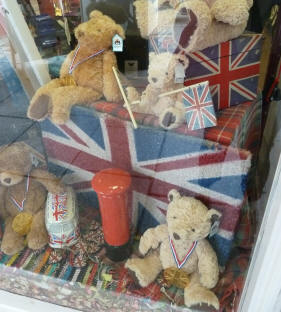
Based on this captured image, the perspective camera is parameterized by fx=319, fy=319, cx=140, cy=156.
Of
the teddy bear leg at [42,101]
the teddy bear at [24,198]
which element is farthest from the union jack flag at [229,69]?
the teddy bear at [24,198]

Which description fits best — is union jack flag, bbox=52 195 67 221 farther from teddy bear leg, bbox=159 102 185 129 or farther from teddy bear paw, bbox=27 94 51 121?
teddy bear leg, bbox=159 102 185 129

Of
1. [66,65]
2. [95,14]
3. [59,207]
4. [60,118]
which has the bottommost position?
[59,207]

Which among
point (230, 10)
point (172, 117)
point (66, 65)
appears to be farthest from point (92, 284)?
point (230, 10)

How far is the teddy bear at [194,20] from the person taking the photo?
62cm

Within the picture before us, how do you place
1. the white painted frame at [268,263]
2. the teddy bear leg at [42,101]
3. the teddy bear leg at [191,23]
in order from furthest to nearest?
the teddy bear leg at [42,101] → the teddy bear leg at [191,23] → the white painted frame at [268,263]

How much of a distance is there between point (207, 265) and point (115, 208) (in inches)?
9.9

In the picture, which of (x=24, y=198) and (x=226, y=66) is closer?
(x=226, y=66)

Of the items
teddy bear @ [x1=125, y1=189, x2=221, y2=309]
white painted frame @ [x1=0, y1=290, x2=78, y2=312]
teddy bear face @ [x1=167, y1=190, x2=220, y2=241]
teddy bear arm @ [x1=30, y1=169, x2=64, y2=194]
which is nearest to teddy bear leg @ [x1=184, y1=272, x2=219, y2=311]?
teddy bear @ [x1=125, y1=189, x2=221, y2=309]

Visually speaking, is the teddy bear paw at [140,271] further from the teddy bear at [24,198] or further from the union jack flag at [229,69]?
the union jack flag at [229,69]

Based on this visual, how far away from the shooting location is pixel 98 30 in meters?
0.78

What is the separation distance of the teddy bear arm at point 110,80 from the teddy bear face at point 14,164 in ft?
0.92

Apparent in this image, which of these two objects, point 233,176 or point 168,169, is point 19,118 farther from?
point 233,176

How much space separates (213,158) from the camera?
0.68 m

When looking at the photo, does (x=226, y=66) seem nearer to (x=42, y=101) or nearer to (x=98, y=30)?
(x=98, y=30)
